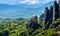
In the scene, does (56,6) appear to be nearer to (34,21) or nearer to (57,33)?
(34,21)

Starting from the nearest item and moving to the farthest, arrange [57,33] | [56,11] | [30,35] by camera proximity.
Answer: [57,33]
[30,35]
[56,11]

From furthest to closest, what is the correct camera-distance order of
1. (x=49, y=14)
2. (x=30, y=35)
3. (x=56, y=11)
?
(x=49, y=14)
(x=56, y=11)
(x=30, y=35)

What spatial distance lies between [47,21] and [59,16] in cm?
614

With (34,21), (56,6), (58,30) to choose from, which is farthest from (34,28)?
(58,30)

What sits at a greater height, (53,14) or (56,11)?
(56,11)

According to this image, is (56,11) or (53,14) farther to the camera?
(53,14)

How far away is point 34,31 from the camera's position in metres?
98.4

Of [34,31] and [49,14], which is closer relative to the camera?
[34,31]

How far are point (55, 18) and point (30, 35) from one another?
1138 centimetres

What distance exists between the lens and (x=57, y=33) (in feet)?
259

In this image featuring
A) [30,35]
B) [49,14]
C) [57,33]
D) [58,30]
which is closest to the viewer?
[57,33]

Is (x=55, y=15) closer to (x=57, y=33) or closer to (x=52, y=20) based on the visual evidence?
(x=52, y=20)

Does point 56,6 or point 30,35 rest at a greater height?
point 56,6

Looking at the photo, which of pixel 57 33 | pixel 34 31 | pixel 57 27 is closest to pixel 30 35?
pixel 34 31
